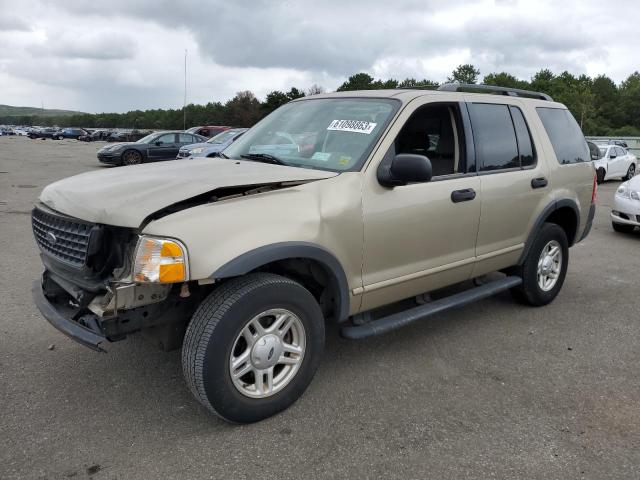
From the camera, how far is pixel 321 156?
356 centimetres

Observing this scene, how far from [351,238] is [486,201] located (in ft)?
4.65

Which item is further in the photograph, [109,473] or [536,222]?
[536,222]

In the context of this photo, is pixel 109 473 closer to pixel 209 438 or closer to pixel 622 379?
pixel 209 438

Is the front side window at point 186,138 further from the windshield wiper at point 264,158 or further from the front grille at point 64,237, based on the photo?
the front grille at point 64,237

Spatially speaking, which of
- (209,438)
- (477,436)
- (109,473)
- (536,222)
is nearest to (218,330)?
(209,438)

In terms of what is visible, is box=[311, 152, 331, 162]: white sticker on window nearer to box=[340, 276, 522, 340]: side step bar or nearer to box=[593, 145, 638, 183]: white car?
box=[340, 276, 522, 340]: side step bar

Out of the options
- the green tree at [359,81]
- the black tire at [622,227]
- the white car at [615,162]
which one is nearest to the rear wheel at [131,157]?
the black tire at [622,227]

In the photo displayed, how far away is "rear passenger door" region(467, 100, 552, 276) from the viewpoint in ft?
13.7

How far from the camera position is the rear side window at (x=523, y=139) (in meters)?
4.57

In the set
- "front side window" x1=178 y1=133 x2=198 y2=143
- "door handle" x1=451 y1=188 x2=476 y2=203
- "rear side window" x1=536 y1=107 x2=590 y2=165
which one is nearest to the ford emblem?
"door handle" x1=451 y1=188 x2=476 y2=203

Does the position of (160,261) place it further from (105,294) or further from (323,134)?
(323,134)

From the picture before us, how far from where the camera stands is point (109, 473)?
2600 millimetres

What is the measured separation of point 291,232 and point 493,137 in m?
2.22

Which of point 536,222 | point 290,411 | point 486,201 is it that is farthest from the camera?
point 536,222
